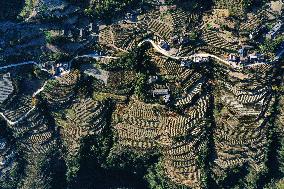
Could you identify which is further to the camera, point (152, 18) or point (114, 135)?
point (114, 135)

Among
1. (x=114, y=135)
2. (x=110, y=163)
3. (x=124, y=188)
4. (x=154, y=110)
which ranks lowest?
(x=124, y=188)

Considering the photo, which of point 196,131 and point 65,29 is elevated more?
point 65,29

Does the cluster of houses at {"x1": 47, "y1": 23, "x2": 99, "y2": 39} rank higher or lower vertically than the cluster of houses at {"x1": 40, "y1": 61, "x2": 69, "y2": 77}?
higher

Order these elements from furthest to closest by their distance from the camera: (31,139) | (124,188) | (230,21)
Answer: (124,188)
(31,139)
(230,21)

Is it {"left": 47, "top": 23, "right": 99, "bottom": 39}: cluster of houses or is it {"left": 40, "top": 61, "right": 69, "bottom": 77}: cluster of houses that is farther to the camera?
{"left": 40, "top": 61, "right": 69, "bottom": 77}: cluster of houses

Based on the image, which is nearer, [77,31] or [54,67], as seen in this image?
[77,31]

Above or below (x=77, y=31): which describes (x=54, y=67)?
below

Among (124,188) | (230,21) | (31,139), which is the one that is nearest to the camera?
(230,21)

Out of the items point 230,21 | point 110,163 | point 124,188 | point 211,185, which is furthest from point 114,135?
point 230,21

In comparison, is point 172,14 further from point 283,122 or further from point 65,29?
point 283,122

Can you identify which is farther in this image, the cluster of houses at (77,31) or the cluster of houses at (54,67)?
the cluster of houses at (54,67)

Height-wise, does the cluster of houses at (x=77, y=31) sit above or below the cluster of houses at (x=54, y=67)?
above
